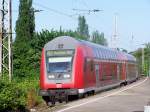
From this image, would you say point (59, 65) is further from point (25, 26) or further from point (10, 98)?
point (25, 26)

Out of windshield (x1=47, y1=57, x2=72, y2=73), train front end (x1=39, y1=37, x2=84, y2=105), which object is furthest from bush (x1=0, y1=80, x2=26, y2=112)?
windshield (x1=47, y1=57, x2=72, y2=73)

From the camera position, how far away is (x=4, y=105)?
1816 cm

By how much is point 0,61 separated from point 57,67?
3.03 meters

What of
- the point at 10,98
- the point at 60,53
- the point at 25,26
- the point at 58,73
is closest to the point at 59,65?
the point at 58,73

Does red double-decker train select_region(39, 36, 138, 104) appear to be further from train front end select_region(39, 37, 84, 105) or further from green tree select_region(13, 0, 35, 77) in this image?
green tree select_region(13, 0, 35, 77)

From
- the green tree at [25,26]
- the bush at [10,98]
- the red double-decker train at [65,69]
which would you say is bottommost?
the bush at [10,98]

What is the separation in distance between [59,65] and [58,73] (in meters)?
0.43

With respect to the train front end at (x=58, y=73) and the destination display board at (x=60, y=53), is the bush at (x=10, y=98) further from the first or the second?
the destination display board at (x=60, y=53)

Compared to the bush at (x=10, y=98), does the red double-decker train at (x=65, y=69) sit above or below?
above

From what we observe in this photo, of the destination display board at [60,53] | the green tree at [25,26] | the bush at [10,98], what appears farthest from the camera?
the green tree at [25,26]

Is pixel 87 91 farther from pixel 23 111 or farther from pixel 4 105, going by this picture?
pixel 4 105

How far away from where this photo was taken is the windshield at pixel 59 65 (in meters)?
27.2

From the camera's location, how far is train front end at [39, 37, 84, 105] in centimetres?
2706

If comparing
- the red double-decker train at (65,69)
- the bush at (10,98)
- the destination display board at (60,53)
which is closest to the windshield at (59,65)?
the red double-decker train at (65,69)
